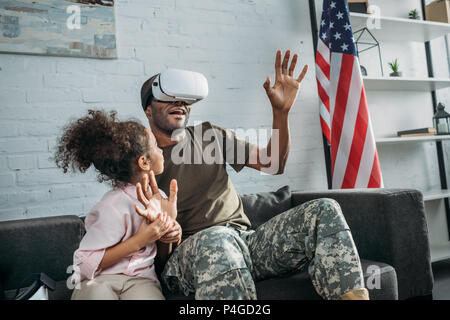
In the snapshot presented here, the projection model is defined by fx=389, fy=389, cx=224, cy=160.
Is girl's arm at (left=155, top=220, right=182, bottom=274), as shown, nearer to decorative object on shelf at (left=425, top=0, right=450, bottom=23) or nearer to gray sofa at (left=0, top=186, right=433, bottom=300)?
gray sofa at (left=0, top=186, right=433, bottom=300)


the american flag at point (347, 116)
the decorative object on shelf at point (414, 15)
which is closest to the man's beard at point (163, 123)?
the american flag at point (347, 116)

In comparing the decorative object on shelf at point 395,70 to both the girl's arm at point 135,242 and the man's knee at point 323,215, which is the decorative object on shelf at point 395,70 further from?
the girl's arm at point 135,242

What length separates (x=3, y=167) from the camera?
1.75 m

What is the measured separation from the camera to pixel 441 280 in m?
2.14

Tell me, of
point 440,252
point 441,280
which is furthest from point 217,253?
point 440,252

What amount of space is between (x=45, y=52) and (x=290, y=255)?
146cm

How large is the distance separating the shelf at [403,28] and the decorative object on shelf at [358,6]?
0.08 m

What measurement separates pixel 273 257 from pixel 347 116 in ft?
4.08

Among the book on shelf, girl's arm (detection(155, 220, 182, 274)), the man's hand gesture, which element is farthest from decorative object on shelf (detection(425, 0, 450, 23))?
girl's arm (detection(155, 220, 182, 274))

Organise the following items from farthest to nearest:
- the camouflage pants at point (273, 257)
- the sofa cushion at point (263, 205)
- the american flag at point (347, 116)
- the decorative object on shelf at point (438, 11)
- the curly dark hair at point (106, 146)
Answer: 1. the decorative object on shelf at point (438, 11)
2. the american flag at point (347, 116)
3. the sofa cushion at point (263, 205)
4. the curly dark hair at point (106, 146)
5. the camouflage pants at point (273, 257)

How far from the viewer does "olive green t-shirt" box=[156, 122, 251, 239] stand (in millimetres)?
1375

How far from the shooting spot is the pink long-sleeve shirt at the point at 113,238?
108 centimetres

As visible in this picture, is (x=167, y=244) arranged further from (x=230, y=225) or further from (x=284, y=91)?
(x=284, y=91)
